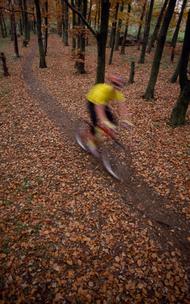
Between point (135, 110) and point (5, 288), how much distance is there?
9.29m

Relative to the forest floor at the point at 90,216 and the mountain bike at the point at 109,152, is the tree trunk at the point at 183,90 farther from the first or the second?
the mountain bike at the point at 109,152

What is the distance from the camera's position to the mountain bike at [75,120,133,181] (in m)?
7.01

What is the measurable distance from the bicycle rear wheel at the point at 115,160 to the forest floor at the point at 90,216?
0.24m

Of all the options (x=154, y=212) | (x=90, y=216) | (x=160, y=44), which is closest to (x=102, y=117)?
(x=90, y=216)

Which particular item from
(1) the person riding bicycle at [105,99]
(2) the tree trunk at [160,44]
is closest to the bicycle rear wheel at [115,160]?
(1) the person riding bicycle at [105,99]

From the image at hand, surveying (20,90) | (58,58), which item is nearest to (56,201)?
(20,90)

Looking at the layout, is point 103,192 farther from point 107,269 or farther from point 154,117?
point 154,117

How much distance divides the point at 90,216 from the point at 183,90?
663 cm

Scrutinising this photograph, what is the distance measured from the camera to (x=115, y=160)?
7809mm

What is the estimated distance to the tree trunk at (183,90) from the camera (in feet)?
28.5

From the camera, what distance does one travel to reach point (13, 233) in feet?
17.3

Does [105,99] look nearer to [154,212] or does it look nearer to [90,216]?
[90,216]

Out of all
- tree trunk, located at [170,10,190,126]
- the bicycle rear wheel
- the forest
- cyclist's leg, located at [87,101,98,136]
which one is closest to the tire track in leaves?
the forest

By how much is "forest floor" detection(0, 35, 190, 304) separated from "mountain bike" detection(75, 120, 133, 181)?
260 millimetres
